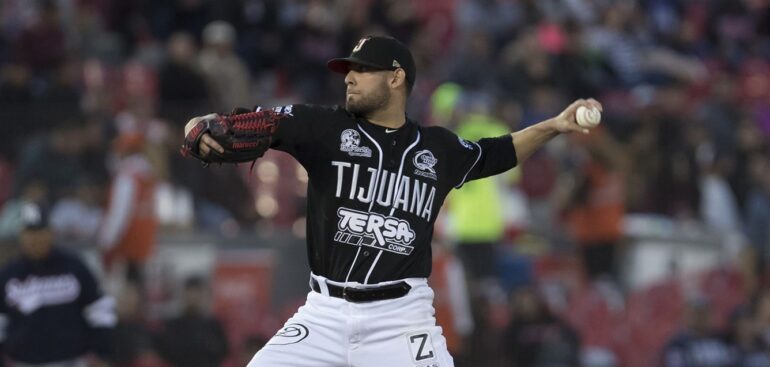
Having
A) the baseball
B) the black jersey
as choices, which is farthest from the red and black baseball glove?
the baseball

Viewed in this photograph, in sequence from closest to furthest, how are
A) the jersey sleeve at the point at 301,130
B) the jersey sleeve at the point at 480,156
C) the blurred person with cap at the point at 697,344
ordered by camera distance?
the jersey sleeve at the point at 301,130
the jersey sleeve at the point at 480,156
the blurred person with cap at the point at 697,344

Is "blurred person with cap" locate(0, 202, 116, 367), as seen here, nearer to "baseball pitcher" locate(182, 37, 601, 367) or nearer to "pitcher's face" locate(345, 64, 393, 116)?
"baseball pitcher" locate(182, 37, 601, 367)

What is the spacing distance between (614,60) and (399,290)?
11.6 m

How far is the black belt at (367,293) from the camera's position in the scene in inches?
304

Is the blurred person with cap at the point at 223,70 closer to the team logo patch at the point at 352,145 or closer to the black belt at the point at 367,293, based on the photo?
the team logo patch at the point at 352,145

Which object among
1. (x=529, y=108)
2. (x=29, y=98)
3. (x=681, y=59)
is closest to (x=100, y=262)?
(x=29, y=98)

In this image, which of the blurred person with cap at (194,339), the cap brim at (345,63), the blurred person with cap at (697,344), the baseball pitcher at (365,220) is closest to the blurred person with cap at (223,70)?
the blurred person with cap at (194,339)

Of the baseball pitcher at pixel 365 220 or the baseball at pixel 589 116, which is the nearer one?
the baseball pitcher at pixel 365 220

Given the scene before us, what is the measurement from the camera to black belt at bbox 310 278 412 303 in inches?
304

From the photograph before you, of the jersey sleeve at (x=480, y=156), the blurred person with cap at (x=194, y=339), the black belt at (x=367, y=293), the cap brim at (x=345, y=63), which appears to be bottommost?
the blurred person with cap at (x=194, y=339)

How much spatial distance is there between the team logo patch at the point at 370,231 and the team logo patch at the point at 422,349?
0.42 meters

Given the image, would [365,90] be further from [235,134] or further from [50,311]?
[50,311]

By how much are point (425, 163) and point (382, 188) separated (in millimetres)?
302

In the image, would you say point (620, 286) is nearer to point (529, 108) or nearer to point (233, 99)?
point (529, 108)
